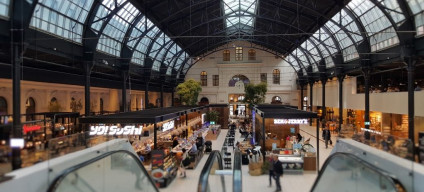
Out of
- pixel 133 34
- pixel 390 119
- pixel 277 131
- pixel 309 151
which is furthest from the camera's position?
pixel 133 34

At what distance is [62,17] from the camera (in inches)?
736

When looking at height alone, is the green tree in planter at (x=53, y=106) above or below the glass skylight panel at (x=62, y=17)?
below

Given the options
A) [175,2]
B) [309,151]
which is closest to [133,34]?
[175,2]

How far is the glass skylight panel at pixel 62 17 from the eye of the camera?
1669 cm

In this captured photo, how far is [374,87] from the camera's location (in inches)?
1125

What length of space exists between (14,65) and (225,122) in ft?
94.6

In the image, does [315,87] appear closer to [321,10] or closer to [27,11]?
[321,10]

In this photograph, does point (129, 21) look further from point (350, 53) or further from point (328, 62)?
point (328, 62)

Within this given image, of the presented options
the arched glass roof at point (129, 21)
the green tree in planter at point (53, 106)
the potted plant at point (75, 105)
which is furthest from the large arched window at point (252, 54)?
the green tree in planter at point (53, 106)

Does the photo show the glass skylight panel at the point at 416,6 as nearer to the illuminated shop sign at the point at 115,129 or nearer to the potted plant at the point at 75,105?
the illuminated shop sign at the point at 115,129

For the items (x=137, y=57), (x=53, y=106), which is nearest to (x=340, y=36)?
(x=137, y=57)

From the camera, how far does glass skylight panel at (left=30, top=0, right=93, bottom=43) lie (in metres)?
16.7

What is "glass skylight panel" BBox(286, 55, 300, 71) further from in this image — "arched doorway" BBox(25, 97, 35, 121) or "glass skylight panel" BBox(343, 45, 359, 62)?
"arched doorway" BBox(25, 97, 35, 121)

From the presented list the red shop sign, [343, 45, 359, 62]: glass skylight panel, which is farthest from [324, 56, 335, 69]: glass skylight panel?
the red shop sign
